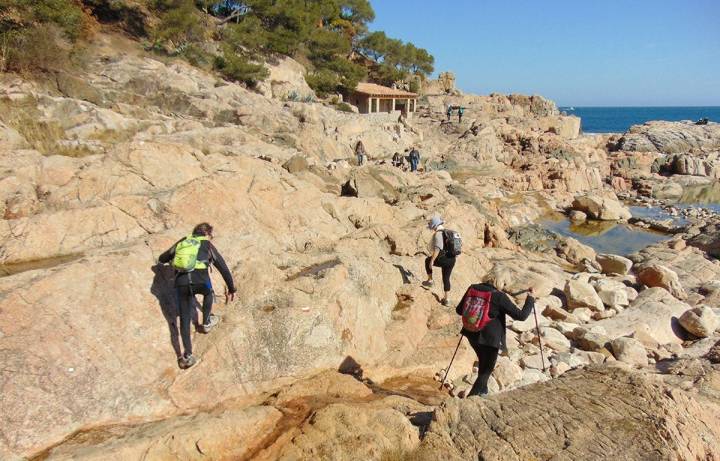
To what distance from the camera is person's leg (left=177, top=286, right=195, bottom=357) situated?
641cm

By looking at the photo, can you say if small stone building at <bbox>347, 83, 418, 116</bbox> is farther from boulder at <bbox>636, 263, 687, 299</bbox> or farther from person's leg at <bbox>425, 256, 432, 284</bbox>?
person's leg at <bbox>425, 256, 432, 284</bbox>

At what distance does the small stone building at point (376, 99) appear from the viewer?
52.9 m

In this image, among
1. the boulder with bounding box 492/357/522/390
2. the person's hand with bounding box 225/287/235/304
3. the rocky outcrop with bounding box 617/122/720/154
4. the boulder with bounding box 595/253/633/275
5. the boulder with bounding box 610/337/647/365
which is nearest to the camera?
the person's hand with bounding box 225/287/235/304

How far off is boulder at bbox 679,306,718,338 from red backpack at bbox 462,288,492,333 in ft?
29.7

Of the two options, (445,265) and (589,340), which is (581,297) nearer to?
(589,340)

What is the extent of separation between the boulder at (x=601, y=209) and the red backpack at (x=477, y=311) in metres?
31.6

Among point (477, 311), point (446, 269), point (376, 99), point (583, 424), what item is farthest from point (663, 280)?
point (376, 99)

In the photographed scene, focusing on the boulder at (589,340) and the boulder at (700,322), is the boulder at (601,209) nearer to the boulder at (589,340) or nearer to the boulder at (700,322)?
the boulder at (700,322)

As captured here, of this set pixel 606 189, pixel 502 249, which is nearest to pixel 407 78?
pixel 606 189

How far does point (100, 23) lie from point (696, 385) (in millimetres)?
48826

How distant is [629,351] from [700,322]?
10.7 feet

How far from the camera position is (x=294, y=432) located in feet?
16.0

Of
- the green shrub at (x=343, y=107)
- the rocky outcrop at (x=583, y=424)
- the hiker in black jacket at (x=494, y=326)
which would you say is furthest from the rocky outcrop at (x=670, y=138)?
the rocky outcrop at (x=583, y=424)

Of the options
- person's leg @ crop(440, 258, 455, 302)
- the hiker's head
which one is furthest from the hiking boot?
person's leg @ crop(440, 258, 455, 302)
